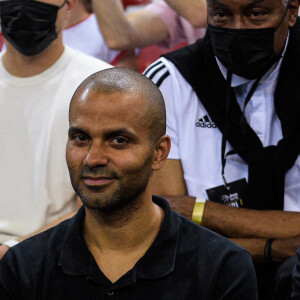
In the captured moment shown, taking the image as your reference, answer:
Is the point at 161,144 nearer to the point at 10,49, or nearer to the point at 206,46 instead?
the point at 206,46

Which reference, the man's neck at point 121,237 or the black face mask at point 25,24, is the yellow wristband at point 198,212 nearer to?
the man's neck at point 121,237

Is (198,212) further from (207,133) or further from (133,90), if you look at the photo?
(133,90)

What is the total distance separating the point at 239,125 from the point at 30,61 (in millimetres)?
1015

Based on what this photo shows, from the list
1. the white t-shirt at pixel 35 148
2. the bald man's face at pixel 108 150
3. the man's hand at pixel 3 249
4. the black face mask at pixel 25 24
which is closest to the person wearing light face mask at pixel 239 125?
the white t-shirt at pixel 35 148

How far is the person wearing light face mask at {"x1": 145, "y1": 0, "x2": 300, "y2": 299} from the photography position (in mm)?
3215

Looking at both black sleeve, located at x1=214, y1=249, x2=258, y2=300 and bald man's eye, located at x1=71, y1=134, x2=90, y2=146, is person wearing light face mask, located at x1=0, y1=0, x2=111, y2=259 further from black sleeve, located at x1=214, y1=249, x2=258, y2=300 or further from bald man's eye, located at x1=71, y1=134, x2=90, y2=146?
black sleeve, located at x1=214, y1=249, x2=258, y2=300

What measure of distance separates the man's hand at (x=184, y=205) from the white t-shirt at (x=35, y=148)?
48 cm

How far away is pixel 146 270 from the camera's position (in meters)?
2.34

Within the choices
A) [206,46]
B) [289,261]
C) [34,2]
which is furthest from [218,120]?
[34,2]

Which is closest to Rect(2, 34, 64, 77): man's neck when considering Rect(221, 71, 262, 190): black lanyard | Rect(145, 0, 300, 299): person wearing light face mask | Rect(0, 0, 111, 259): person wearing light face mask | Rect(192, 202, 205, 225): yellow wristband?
Rect(0, 0, 111, 259): person wearing light face mask

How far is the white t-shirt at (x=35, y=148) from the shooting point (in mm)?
3418

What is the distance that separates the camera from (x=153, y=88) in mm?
2482

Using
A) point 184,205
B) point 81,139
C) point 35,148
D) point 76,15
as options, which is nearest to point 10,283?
point 81,139

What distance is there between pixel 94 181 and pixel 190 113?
1195 mm
